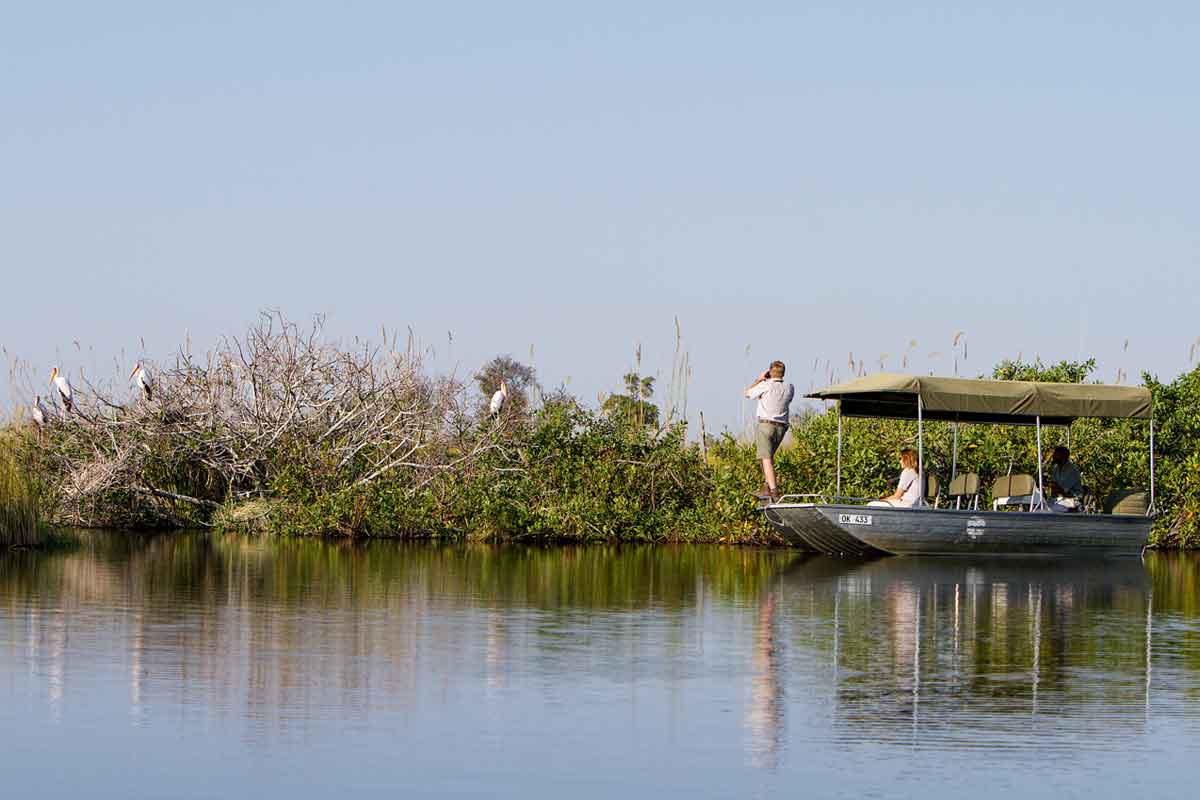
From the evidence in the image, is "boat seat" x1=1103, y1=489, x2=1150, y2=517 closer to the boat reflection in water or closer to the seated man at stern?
the seated man at stern

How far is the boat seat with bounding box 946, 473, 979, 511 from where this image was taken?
Result: 24.5 metres

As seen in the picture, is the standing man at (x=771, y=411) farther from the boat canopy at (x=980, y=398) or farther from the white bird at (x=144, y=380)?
the white bird at (x=144, y=380)

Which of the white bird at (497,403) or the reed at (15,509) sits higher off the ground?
the white bird at (497,403)

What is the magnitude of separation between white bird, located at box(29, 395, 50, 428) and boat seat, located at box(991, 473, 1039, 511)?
14679mm

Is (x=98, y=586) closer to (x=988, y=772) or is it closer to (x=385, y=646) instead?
(x=385, y=646)

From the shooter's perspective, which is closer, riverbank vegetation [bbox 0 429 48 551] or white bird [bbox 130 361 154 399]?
riverbank vegetation [bbox 0 429 48 551]

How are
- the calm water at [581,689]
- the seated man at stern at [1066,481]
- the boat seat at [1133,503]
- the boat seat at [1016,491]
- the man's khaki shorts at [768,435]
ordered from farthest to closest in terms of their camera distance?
the seated man at stern at [1066,481] → the boat seat at [1133,503] → the boat seat at [1016,491] → the man's khaki shorts at [768,435] → the calm water at [581,689]

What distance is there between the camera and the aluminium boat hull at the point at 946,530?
2281cm

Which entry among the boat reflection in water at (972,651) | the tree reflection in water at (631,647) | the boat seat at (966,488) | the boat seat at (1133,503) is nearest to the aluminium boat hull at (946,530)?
the boat seat at (1133,503)

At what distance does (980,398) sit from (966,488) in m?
1.70

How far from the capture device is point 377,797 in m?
6.82

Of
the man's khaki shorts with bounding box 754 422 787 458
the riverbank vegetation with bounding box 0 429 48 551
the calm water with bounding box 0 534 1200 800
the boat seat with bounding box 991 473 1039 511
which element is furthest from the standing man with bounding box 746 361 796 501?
the riverbank vegetation with bounding box 0 429 48 551

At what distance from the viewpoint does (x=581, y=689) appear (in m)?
9.70

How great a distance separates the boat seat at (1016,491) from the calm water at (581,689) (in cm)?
697
